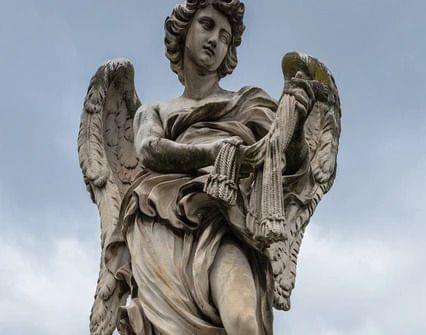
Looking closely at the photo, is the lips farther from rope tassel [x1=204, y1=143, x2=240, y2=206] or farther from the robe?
rope tassel [x1=204, y1=143, x2=240, y2=206]

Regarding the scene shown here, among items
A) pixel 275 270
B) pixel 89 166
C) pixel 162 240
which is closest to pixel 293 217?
pixel 275 270

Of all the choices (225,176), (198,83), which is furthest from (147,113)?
(225,176)

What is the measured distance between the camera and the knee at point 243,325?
26.8 feet

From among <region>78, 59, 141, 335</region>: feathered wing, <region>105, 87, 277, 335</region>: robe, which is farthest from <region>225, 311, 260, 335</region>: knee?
<region>78, 59, 141, 335</region>: feathered wing

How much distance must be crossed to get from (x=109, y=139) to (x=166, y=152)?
4.90 feet

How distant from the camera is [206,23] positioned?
9500 mm

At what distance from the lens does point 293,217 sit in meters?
9.40

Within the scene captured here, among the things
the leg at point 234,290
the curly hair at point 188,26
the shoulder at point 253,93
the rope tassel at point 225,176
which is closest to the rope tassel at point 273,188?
the rope tassel at point 225,176

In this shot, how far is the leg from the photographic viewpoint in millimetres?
8203

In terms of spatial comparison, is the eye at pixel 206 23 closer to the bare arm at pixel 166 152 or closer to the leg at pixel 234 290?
the bare arm at pixel 166 152

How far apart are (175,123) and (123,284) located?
4.03 feet

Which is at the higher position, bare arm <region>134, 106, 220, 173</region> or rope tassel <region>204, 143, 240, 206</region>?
bare arm <region>134, 106, 220, 173</region>

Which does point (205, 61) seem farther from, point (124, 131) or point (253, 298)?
point (253, 298)

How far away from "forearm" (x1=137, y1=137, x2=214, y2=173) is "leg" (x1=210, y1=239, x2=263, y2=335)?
592 millimetres
